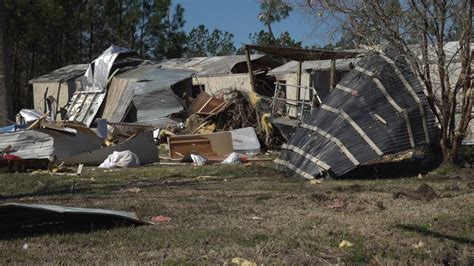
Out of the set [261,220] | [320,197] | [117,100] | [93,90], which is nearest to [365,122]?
[320,197]

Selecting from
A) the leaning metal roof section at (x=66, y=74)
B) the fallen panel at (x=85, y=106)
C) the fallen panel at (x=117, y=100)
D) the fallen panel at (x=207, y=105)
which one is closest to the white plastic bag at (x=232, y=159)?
the fallen panel at (x=207, y=105)

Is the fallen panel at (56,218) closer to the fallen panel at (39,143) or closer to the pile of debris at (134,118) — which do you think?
the pile of debris at (134,118)

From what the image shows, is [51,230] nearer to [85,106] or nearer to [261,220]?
[261,220]

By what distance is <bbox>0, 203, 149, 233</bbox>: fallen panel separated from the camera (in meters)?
6.88

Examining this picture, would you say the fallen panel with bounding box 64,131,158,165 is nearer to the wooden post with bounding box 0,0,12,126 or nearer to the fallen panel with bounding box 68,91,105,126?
the wooden post with bounding box 0,0,12,126

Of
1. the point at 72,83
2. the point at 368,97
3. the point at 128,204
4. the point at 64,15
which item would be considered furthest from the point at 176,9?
the point at 128,204

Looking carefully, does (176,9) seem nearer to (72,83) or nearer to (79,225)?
(72,83)

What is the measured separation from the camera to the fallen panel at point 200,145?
1781 cm

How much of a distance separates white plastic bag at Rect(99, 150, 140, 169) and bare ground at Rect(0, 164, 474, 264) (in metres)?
2.29

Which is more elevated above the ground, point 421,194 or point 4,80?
point 4,80

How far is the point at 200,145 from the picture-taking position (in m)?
17.9

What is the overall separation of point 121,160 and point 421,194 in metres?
7.66

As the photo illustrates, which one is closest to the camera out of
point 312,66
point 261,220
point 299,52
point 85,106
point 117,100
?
point 261,220

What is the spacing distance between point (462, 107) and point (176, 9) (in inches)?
1272
